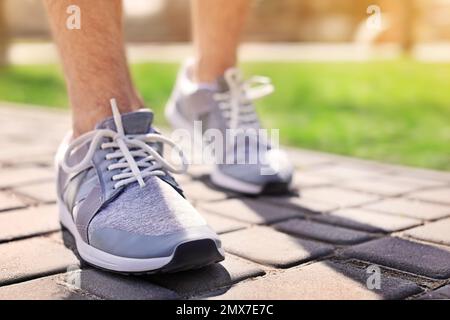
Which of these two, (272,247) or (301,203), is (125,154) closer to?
(272,247)

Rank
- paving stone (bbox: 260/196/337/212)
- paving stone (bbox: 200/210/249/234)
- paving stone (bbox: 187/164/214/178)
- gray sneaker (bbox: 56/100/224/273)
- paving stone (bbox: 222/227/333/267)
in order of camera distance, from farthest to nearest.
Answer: paving stone (bbox: 187/164/214/178)
paving stone (bbox: 260/196/337/212)
paving stone (bbox: 200/210/249/234)
paving stone (bbox: 222/227/333/267)
gray sneaker (bbox: 56/100/224/273)

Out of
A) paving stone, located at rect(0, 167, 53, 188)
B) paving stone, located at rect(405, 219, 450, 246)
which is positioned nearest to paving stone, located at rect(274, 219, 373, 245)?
paving stone, located at rect(405, 219, 450, 246)

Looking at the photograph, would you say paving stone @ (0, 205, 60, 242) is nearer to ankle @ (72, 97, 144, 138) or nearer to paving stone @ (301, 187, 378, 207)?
ankle @ (72, 97, 144, 138)

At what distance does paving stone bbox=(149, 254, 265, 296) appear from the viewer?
4.58ft

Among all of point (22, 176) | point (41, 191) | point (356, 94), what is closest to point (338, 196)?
point (41, 191)

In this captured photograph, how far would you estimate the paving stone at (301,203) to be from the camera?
208 centimetres

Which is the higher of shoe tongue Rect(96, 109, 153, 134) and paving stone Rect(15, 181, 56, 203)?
shoe tongue Rect(96, 109, 153, 134)

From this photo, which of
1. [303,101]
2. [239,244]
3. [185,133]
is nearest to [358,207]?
[239,244]

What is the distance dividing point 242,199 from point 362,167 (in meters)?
0.74

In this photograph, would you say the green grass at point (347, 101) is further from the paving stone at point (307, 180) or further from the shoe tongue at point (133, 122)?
the shoe tongue at point (133, 122)

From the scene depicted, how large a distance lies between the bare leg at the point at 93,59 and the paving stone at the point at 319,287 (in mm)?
572

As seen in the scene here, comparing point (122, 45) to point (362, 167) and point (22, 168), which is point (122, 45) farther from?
point (362, 167)

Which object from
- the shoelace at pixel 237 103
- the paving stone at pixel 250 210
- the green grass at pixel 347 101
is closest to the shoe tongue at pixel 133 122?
Answer: the paving stone at pixel 250 210

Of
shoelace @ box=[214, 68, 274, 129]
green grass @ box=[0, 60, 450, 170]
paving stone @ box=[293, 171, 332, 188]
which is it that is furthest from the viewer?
green grass @ box=[0, 60, 450, 170]
